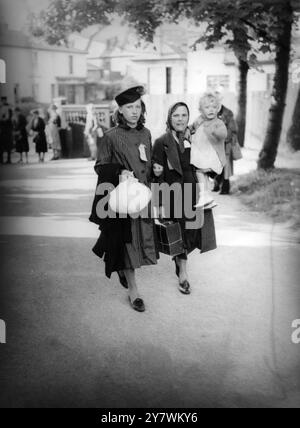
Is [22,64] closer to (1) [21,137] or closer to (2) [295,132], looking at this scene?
(2) [295,132]

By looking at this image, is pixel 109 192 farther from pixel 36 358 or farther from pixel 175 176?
pixel 36 358

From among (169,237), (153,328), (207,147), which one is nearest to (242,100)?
(207,147)

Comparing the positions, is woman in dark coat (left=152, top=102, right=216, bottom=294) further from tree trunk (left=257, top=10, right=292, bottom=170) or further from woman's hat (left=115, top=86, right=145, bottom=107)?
tree trunk (left=257, top=10, right=292, bottom=170)

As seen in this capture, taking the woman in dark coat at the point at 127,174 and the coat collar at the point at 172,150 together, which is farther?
the coat collar at the point at 172,150

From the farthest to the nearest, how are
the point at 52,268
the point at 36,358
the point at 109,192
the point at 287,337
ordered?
the point at 52,268, the point at 109,192, the point at 287,337, the point at 36,358

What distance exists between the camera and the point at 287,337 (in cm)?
340

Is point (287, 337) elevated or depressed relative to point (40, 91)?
depressed

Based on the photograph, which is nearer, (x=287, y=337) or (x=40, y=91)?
(x=287, y=337)

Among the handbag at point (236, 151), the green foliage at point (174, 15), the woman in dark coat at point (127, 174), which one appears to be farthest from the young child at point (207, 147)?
the handbag at point (236, 151)

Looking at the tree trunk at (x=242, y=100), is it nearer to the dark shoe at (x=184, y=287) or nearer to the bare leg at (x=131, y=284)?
the dark shoe at (x=184, y=287)

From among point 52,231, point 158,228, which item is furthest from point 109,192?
point 52,231

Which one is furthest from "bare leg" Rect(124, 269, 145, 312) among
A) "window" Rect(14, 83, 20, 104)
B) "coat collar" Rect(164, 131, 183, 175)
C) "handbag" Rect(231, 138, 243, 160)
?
"handbag" Rect(231, 138, 243, 160)

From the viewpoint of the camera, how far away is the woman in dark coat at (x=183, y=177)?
4.02 metres

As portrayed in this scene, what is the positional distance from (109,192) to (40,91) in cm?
131
